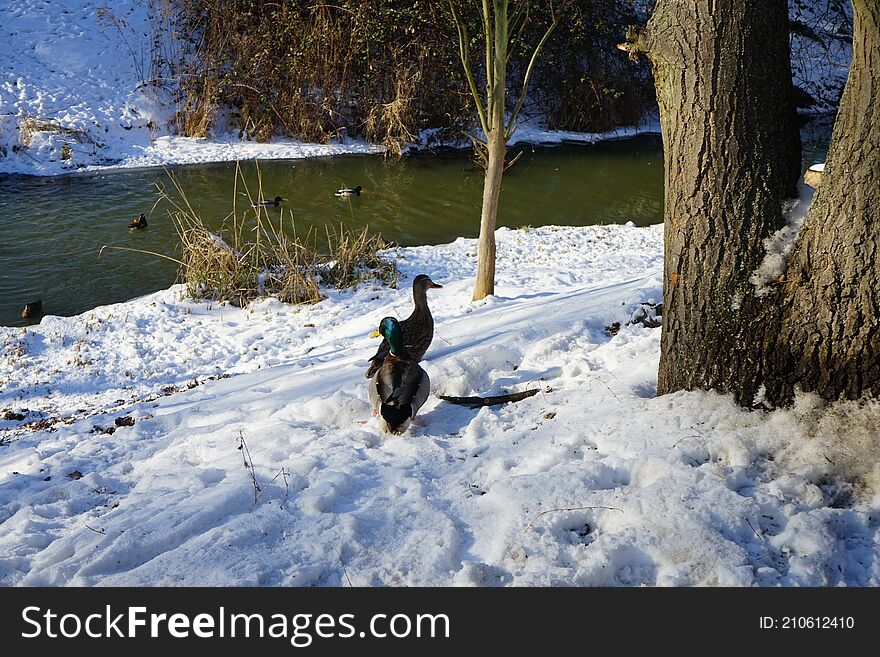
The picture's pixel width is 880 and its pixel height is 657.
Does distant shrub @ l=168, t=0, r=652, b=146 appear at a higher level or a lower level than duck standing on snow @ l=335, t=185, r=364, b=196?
higher

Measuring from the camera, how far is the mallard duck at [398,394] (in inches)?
180

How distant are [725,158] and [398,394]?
7.31ft

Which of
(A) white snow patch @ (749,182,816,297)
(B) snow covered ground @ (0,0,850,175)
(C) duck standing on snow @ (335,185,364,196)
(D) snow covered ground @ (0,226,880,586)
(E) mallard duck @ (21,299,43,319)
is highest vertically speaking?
(B) snow covered ground @ (0,0,850,175)

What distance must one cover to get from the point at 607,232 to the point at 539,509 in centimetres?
1053

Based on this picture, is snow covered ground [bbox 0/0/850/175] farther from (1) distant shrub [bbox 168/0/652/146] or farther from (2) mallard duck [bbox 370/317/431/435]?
(2) mallard duck [bbox 370/317/431/435]

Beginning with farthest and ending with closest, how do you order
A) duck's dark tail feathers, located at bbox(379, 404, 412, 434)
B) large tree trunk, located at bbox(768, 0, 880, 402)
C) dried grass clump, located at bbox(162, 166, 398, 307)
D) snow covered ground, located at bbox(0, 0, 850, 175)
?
snow covered ground, located at bbox(0, 0, 850, 175), dried grass clump, located at bbox(162, 166, 398, 307), duck's dark tail feathers, located at bbox(379, 404, 412, 434), large tree trunk, located at bbox(768, 0, 880, 402)

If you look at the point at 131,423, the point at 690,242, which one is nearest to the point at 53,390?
the point at 131,423

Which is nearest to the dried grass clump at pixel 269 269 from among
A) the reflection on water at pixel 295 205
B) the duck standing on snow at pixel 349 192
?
the reflection on water at pixel 295 205

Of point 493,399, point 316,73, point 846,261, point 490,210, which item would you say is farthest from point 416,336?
point 316,73

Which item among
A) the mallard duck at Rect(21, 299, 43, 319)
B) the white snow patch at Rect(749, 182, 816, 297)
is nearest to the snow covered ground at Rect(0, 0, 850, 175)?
the mallard duck at Rect(21, 299, 43, 319)

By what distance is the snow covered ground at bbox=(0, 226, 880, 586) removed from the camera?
10.1 ft

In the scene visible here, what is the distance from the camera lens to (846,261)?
349 centimetres

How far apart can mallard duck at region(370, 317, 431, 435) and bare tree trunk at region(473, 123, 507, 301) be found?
13.4ft

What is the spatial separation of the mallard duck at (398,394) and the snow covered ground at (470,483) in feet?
0.45
